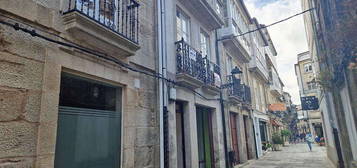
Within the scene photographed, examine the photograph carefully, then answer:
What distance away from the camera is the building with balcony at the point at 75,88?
2791 mm

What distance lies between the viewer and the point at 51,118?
3098 mm

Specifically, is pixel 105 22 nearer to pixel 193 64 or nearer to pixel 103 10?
pixel 103 10

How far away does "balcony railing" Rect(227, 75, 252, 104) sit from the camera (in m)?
10.8

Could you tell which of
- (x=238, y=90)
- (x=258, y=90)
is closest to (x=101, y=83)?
(x=238, y=90)

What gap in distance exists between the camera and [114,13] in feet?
14.5

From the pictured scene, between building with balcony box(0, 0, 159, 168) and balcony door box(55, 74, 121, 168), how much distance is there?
0.05ft

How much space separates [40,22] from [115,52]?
4.58 ft

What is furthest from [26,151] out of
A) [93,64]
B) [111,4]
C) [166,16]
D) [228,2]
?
[228,2]

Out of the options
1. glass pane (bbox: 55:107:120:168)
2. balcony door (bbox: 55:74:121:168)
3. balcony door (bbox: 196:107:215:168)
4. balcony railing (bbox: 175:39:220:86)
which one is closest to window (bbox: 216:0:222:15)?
balcony railing (bbox: 175:39:220:86)

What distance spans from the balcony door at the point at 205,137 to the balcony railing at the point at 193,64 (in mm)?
1208

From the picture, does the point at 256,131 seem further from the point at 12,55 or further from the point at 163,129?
the point at 12,55

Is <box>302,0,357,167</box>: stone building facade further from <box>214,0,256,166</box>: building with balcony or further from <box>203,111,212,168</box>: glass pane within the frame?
<box>203,111,212,168</box>: glass pane

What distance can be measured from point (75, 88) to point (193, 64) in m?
4.14

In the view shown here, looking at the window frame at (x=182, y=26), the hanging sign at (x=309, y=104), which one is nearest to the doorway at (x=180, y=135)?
the window frame at (x=182, y=26)
